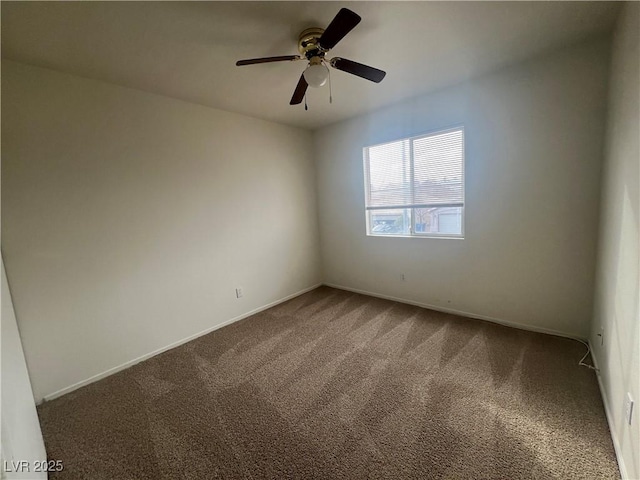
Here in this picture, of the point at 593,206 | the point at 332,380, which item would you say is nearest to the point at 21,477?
the point at 332,380

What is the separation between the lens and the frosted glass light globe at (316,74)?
1758mm

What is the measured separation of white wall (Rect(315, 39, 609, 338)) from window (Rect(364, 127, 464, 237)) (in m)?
0.13

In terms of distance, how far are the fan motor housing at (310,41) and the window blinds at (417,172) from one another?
1799mm

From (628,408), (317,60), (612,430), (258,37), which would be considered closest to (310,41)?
(317,60)

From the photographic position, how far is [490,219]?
2.72 m

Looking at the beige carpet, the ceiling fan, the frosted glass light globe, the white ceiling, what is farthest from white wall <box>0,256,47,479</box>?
the frosted glass light globe

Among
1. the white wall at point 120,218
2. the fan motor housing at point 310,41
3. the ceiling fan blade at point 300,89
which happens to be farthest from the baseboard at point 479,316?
the fan motor housing at point 310,41

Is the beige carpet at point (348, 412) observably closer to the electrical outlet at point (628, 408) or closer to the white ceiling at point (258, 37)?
the electrical outlet at point (628, 408)

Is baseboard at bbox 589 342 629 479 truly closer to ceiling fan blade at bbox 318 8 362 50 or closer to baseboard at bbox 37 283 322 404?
ceiling fan blade at bbox 318 8 362 50

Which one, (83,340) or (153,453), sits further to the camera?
(83,340)

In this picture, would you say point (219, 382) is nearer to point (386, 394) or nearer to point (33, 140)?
point (386, 394)

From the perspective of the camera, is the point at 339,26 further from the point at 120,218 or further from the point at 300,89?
the point at 120,218

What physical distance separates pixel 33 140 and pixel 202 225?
142 cm

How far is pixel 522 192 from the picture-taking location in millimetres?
2508
